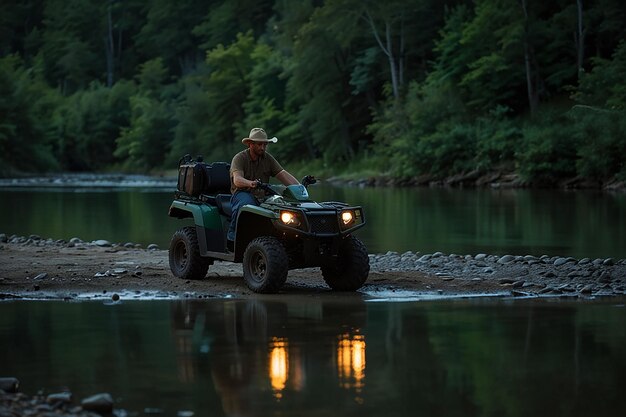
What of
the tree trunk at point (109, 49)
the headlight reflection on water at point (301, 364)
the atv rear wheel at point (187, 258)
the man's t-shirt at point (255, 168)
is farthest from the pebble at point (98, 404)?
the tree trunk at point (109, 49)

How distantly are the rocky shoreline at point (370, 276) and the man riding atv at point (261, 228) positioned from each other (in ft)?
0.96

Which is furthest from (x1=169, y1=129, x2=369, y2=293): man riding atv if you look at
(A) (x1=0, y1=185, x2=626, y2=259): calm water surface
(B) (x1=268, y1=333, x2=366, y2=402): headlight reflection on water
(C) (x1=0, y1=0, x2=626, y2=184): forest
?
(C) (x1=0, y1=0, x2=626, y2=184): forest

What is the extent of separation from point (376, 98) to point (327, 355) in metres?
69.3

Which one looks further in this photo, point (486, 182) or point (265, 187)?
point (486, 182)

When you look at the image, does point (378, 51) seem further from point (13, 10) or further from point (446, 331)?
point (13, 10)

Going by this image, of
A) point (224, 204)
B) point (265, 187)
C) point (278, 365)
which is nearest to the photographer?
point (278, 365)

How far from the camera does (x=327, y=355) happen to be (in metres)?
9.88

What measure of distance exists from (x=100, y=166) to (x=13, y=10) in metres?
50.8

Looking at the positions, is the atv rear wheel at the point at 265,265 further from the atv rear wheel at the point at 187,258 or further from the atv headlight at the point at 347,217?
the atv rear wheel at the point at 187,258

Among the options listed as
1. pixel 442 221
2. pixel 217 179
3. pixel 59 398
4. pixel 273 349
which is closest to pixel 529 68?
pixel 442 221

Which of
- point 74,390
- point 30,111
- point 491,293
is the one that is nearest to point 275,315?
point 491,293

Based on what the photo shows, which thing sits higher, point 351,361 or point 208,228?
point 208,228

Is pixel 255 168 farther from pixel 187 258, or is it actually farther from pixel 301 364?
pixel 301 364

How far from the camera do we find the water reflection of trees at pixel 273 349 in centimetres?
838
